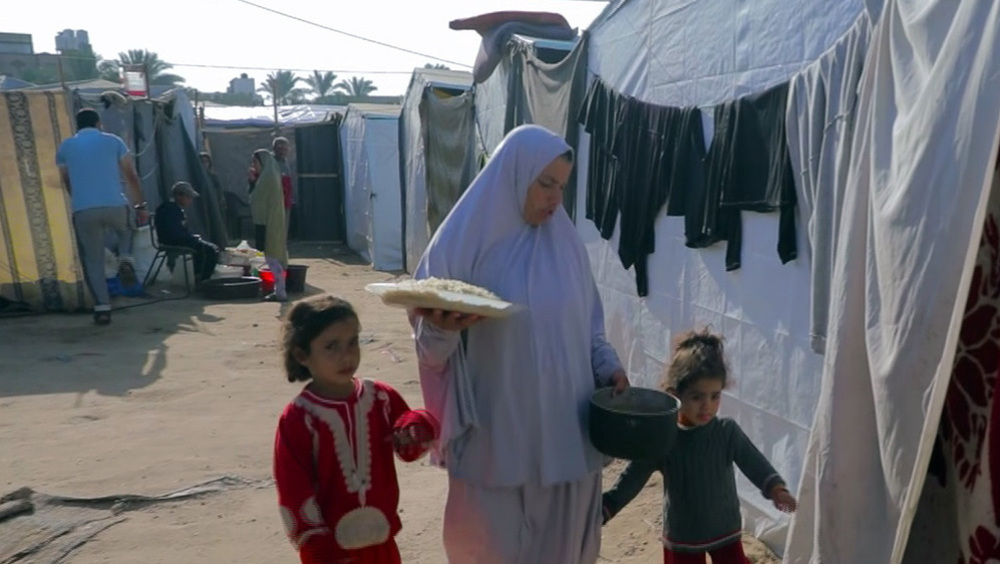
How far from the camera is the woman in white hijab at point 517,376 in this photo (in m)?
2.62

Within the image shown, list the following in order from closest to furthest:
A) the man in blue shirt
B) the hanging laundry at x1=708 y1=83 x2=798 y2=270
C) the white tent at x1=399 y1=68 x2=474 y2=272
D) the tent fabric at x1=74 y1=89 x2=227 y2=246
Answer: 1. the hanging laundry at x1=708 y1=83 x2=798 y2=270
2. the man in blue shirt
3. the white tent at x1=399 y1=68 x2=474 y2=272
4. the tent fabric at x1=74 y1=89 x2=227 y2=246

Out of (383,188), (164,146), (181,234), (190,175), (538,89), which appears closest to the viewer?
(538,89)

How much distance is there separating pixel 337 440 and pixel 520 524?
23.8 inches

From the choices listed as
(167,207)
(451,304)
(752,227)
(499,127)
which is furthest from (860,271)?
(167,207)

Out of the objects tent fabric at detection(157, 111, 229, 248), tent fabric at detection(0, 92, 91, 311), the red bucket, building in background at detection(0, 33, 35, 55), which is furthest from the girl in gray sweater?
building in background at detection(0, 33, 35, 55)

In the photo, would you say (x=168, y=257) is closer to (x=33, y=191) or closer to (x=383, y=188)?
(x=33, y=191)

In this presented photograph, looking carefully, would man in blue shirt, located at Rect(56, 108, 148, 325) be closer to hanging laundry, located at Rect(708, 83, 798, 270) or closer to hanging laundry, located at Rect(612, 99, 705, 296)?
hanging laundry, located at Rect(612, 99, 705, 296)

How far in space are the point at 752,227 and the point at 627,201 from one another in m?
1.21

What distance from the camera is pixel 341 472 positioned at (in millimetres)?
2477

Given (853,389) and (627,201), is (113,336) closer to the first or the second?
(627,201)

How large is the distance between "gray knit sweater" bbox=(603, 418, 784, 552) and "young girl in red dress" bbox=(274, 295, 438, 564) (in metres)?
0.68

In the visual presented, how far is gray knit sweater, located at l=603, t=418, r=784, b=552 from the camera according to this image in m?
2.78

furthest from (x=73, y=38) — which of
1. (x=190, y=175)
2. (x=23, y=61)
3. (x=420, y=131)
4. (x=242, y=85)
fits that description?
(x=420, y=131)

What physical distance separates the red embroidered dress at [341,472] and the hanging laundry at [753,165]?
182 centimetres
